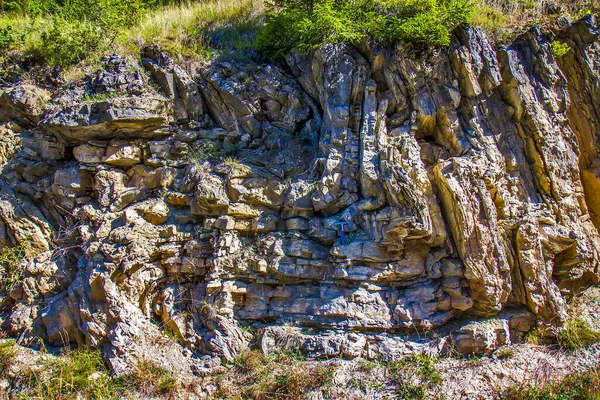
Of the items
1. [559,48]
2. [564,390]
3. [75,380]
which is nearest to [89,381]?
[75,380]

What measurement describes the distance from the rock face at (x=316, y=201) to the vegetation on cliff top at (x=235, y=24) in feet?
1.22

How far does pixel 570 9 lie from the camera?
→ 7293mm

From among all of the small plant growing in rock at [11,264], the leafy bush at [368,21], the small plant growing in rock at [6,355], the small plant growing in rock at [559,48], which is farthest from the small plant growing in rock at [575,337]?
the small plant growing in rock at [11,264]

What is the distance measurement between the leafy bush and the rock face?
27 centimetres

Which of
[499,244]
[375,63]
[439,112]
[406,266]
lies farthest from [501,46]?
[406,266]

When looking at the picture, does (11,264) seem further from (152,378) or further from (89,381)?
(152,378)

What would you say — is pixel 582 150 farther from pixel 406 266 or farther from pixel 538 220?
pixel 406 266

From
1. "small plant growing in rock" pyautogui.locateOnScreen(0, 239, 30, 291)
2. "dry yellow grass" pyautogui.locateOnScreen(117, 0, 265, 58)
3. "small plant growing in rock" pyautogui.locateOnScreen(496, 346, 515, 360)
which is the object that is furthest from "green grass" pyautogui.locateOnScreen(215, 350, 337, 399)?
"dry yellow grass" pyautogui.locateOnScreen(117, 0, 265, 58)

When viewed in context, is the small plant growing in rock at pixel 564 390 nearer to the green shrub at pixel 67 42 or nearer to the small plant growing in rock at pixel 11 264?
the small plant growing in rock at pixel 11 264

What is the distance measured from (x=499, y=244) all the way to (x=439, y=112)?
209cm

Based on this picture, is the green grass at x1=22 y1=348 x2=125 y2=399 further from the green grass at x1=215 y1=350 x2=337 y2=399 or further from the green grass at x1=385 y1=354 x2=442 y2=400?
the green grass at x1=385 y1=354 x2=442 y2=400

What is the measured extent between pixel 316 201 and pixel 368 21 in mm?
3109

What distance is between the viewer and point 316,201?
629 cm

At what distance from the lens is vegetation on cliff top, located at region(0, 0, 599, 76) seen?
6.65 meters
